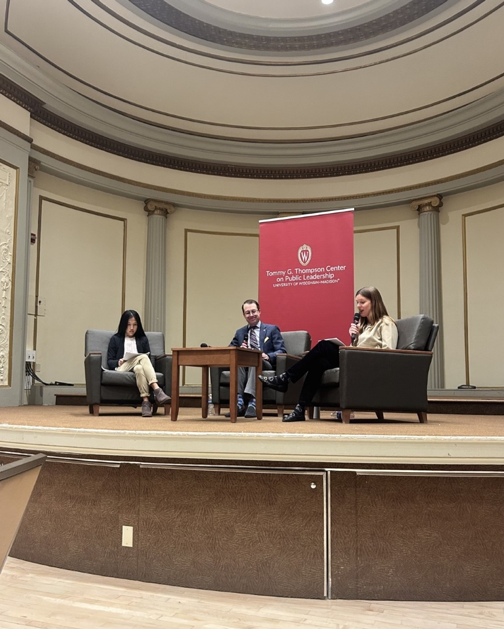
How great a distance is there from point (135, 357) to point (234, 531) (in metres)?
2.31

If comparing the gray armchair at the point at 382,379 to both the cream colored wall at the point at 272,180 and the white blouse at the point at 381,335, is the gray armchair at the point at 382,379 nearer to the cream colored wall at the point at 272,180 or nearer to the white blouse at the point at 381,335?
the white blouse at the point at 381,335

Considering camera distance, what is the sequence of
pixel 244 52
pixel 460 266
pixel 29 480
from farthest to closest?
pixel 460 266 → pixel 244 52 → pixel 29 480

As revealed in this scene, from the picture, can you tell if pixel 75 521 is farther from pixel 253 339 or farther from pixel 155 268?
pixel 155 268

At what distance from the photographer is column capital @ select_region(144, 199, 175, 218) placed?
24.4ft

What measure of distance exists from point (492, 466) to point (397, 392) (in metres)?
1.28

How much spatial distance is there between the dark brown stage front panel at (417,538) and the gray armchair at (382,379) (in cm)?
114

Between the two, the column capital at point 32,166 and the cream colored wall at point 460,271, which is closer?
the column capital at point 32,166

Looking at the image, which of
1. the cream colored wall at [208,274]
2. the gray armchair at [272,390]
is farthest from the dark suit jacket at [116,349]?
the cream colored wall at [208,274]

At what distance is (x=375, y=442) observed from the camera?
2.32m

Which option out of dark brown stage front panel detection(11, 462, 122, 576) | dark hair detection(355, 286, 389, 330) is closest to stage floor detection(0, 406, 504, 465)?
dark brown stage front panel detection(11, 462, 122, 576)

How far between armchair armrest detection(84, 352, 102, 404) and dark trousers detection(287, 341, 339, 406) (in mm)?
1515

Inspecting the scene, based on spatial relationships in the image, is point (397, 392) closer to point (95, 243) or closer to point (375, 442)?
point (375, 442)

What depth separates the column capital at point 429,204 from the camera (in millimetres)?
7129

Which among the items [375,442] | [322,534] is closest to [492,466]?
[375,442]
